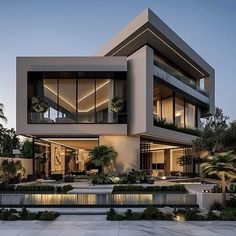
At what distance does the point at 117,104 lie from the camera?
26344 millimetres

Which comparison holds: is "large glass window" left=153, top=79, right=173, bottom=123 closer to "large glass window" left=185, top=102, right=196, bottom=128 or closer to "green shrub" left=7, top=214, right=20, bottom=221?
"large glass window" left=185, top=102, right=196, bottom=128

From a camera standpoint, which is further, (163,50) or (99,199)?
(163,50)

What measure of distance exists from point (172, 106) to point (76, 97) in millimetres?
10252

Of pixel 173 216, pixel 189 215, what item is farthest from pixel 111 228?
pixel 189 215

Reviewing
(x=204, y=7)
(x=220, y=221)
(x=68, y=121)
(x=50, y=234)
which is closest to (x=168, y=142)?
(x=68, y=121)

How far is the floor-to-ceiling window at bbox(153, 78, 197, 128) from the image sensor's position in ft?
104

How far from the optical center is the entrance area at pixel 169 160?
33.5 meters

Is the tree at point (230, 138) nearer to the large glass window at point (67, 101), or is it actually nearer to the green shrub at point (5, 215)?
the green shrub at point (5, 215)

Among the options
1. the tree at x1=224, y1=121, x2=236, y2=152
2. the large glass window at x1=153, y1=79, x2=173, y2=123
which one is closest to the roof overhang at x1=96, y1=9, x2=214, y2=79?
the large glass window at x1=153, y1=79, x2=173, y2=123

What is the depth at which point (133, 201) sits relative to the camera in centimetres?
1652

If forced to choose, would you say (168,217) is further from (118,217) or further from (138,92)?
(138,92)

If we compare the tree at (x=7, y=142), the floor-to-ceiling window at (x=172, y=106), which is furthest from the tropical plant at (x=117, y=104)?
the tree at (x=7, y=142)

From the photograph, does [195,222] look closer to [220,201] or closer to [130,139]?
[220,201]

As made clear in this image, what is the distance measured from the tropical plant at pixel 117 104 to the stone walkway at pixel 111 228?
13.6 m
